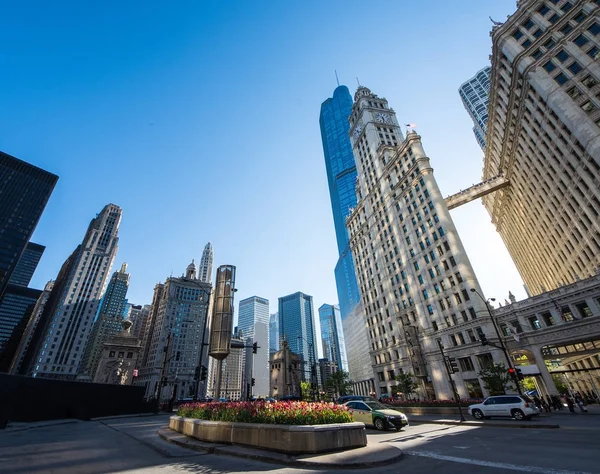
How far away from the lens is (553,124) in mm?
44281

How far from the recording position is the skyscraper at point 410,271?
46125 mm

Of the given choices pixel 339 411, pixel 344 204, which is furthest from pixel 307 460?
pixel 344 204

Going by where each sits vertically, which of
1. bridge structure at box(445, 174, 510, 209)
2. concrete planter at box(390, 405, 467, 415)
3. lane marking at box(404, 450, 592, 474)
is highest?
bridge structure at box(445, 174, 510, 209)

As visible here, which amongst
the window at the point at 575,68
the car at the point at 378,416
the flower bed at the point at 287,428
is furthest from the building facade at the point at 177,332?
the window at the point at 575,68

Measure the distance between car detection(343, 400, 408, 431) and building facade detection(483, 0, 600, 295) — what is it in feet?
136

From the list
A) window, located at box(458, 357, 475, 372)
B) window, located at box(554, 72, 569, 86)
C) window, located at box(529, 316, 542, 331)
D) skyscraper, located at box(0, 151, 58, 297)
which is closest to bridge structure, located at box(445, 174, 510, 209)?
window, located at box(554, 72, 569, 86)

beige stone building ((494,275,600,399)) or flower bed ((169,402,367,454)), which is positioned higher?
beige stone building ((494,275,600,399))

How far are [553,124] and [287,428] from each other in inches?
2268

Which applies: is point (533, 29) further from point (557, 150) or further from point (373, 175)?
point (373, 175)

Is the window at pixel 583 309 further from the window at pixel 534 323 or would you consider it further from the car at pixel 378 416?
the car at pixel 378 416

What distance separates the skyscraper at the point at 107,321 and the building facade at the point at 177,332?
3296 centimetres

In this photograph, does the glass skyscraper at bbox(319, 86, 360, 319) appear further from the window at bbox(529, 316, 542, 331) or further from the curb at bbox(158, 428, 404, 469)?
the curb at bbox(158, 428, 404, 469)

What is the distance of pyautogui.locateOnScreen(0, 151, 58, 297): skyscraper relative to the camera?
116 m

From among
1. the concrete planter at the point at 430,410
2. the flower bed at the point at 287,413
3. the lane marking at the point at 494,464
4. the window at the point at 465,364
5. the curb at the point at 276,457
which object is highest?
the window at the point at 465,364
